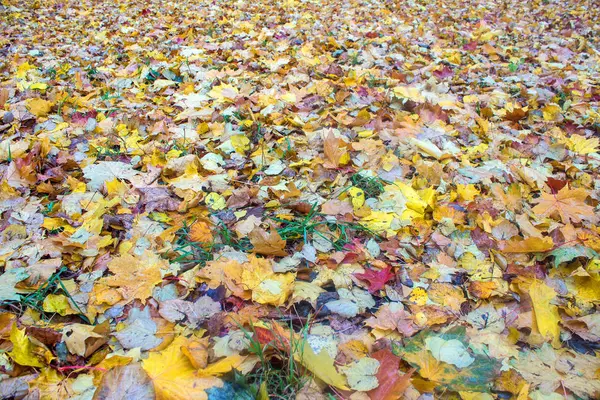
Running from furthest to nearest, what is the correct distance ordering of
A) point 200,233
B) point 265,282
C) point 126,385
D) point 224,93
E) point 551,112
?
1. point 224,93
2. point 551,112
3. point 200,233
4. point 265,282
5. point 126,385

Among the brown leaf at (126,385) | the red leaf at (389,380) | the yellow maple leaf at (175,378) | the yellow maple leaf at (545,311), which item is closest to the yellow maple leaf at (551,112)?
the yellow maple leaf at (545,311)

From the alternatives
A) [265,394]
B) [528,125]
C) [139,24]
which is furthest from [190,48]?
[265,394]

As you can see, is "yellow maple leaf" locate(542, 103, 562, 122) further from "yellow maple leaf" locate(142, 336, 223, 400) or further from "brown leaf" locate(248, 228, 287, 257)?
"yellow maple leaf" locate(142, 336, 223, 400)

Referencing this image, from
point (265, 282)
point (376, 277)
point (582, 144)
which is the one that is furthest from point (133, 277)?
point (582, 144)

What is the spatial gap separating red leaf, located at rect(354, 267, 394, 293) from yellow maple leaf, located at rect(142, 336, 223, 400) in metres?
0.70

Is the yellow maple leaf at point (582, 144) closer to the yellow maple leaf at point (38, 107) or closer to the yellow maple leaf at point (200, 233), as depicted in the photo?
the yellow maple leaf at point (200, 233)

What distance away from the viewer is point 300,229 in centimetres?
188

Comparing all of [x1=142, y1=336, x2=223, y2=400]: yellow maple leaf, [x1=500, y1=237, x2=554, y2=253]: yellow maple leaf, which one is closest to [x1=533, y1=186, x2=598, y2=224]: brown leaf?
[x1=500, y1=237, x2=554, y2=253]: yellow maple leaf

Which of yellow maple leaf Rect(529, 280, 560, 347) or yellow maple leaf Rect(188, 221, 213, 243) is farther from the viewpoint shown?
yellow maple leaf Rect(188, 221, 213, 243)

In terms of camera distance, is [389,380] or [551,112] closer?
[389,380]

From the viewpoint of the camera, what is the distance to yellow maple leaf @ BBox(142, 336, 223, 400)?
3.81ft

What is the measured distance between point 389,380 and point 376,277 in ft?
1.58

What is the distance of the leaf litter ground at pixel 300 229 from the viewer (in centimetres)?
131

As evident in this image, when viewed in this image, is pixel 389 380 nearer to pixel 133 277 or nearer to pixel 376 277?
pixel 376 277
